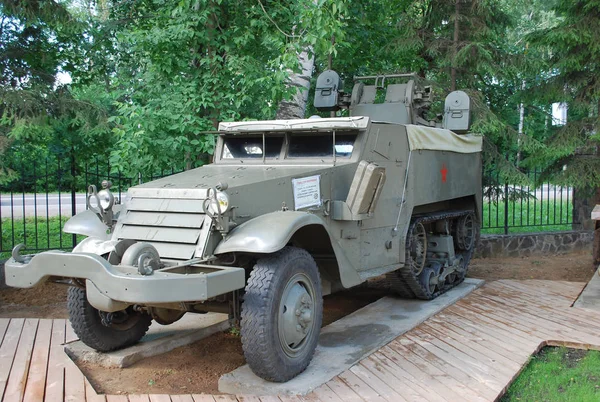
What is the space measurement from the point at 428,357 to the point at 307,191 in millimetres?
1696

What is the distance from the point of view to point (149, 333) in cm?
572

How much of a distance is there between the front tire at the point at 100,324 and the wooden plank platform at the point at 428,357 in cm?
28

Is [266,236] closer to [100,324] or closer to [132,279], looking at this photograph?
[132,279]

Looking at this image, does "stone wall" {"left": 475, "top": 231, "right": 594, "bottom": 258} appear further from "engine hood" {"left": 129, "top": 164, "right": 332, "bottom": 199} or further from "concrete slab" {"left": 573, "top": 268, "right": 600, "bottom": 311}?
"engine hood" {"left": 129, "top": 164, "right": 332, "bottom": 199}

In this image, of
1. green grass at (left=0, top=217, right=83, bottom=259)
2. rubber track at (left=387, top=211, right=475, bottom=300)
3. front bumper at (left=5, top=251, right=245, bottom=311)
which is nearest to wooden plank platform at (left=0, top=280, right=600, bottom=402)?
rubber track at (left=387, top=211, right=475, bottom=300)

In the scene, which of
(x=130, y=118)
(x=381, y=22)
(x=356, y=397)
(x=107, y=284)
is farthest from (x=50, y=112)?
(x=381, y=22)

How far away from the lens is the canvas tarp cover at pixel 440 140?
6.46m

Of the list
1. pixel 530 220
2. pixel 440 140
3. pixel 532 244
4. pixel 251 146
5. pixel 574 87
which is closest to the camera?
pixel 251 146

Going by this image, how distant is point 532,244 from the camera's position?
36.4 ft

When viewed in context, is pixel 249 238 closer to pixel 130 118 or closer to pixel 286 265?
pixel 286 265

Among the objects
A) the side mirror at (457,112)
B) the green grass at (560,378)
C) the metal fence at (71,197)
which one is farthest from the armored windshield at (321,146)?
the metal fence at (71,197)

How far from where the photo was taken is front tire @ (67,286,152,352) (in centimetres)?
488

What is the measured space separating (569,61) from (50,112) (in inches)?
264

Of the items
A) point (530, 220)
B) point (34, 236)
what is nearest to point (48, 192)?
point (34, 236)
